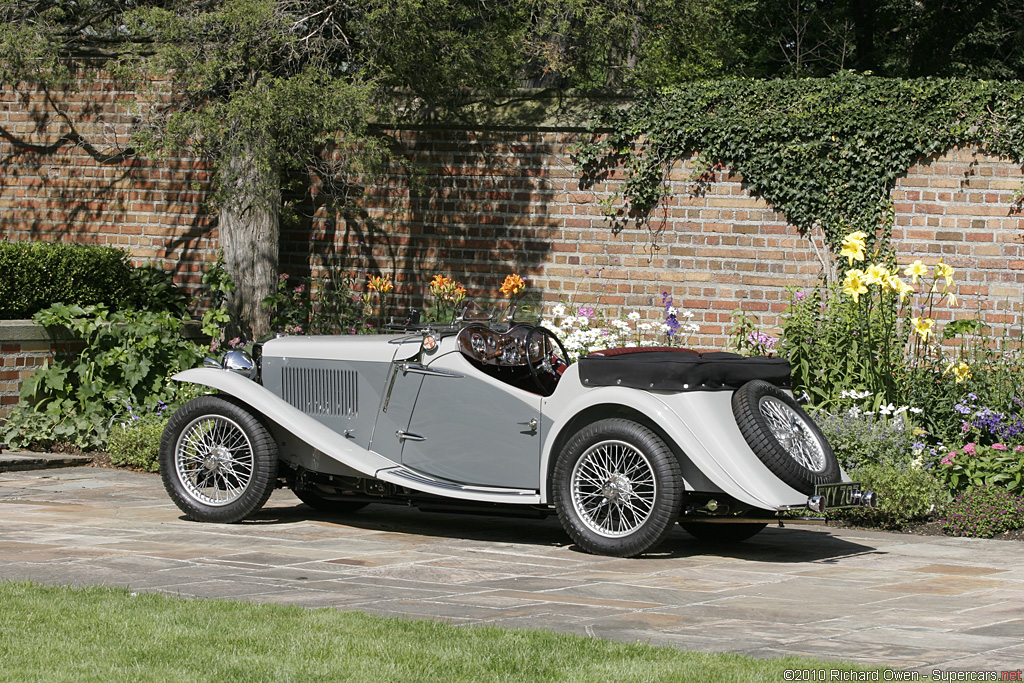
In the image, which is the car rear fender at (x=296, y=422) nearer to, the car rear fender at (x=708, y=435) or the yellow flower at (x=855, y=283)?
the car rear fender at (x=708, y=435)

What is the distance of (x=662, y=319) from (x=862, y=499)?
4.63 meters

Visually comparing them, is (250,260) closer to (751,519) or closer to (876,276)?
(876,276)

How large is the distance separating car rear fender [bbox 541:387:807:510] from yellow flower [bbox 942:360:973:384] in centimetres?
272

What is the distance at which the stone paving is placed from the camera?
4.41m

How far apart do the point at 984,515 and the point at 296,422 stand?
4.08 meters

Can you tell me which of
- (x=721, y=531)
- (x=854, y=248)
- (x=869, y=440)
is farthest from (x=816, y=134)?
(x=721, y=531)

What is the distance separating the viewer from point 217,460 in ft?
22.8

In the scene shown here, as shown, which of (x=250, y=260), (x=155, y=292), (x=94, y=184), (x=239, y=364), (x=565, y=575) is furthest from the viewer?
(x=94, y=184)

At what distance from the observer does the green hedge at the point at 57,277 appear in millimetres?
10078

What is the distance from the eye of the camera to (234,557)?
5.82 m

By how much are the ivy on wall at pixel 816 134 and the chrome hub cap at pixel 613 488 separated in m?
4.73

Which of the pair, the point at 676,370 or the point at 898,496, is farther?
the point at 898,496

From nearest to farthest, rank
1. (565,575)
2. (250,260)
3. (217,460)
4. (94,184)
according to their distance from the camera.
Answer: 1. (565,575)
2. (217,460)
3. (250,260)
4. (94,184)

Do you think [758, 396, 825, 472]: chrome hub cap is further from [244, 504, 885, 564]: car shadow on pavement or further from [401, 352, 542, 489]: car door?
[401, 352, 542, 489]: car door
